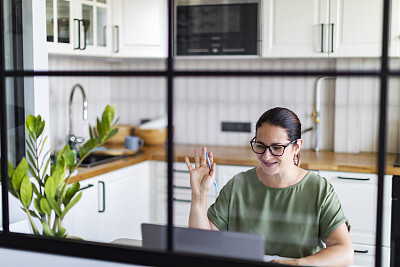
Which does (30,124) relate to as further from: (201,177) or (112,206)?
(112,206)


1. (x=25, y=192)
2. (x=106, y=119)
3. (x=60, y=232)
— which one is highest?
(x=106, y=119)

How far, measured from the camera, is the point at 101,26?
3582 millimetres

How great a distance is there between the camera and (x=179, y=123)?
4105 mm

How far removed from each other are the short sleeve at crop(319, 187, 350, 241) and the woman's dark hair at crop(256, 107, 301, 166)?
22 centimetres

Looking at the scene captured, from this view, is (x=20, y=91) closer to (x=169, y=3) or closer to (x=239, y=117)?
(x=169, y=3)

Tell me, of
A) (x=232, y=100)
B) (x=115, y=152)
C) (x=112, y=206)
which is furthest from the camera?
(x=232, y=100)

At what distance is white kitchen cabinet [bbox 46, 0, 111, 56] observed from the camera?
289 cm

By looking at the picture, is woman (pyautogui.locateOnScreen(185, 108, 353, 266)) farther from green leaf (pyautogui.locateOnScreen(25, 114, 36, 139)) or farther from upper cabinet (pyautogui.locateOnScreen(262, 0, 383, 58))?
upper cabinet (pyautogui.locateOnScreen(262, 0, 383, 58))

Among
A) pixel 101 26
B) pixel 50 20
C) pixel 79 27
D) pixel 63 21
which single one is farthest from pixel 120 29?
pixel 50 20

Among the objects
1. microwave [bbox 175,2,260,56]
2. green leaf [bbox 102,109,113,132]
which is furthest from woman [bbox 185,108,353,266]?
microwave [bbox 175,2,260,56]

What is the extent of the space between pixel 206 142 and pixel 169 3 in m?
2.40

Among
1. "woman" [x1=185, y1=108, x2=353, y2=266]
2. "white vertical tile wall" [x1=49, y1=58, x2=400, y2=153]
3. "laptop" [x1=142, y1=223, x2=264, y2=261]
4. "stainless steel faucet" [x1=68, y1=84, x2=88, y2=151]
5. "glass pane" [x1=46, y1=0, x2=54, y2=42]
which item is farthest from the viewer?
"white vertical tile wall" [x1=49, y1=58, x2=400, y2=153]

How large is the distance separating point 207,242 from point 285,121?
61cm

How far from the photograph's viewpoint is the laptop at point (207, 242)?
5.29 ft
